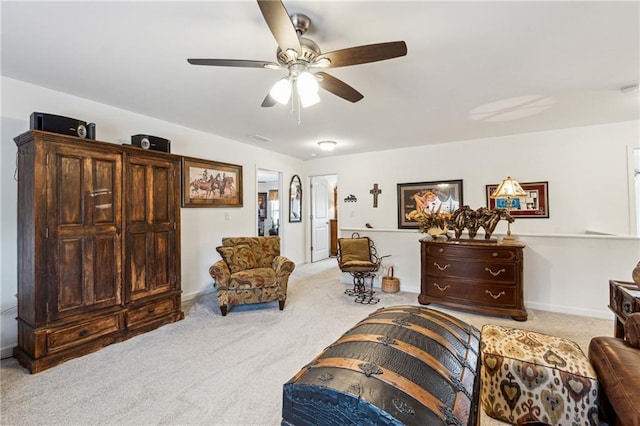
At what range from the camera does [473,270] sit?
3.36 meters

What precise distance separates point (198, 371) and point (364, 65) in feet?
8.99

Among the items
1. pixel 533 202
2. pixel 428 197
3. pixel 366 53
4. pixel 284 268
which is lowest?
pixel 284 268

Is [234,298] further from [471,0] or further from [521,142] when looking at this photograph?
[521,142]

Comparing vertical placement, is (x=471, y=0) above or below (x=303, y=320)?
above

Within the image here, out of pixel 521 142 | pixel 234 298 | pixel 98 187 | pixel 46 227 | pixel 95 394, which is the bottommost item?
pixel 95 394

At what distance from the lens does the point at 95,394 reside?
1938 mm

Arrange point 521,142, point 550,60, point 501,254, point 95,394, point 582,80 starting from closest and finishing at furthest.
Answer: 1. point 95,394
2. point 550,60
3. point 582,80
4. point 501,254
5. point 521,142

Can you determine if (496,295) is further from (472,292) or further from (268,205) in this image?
(268,205)

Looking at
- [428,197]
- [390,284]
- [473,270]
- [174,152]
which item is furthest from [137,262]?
[428,197]

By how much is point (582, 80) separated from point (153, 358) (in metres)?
4.47

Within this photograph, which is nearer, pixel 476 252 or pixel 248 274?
pixel 476 252

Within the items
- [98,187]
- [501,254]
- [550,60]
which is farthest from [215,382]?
[550,60]

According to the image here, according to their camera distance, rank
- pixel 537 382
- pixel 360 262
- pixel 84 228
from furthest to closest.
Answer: pixel 360 262 < pixel 84 228 < pixel 537 382

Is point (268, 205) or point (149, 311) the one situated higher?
point (268, 205)
